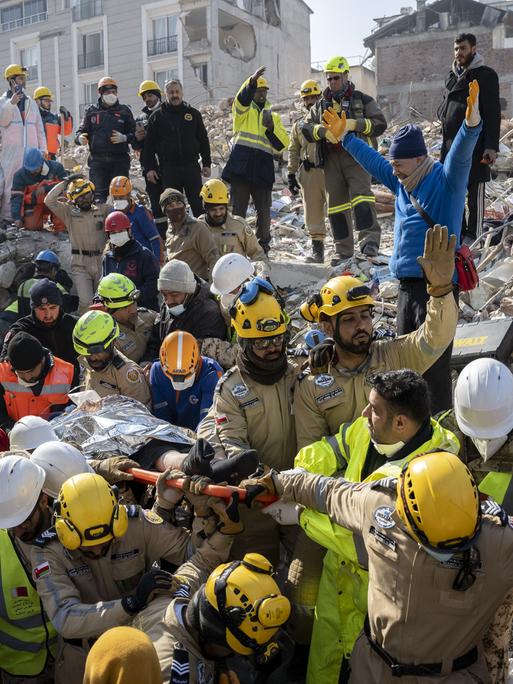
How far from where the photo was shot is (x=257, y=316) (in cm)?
435

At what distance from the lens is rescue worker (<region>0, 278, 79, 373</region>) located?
699 centimetres

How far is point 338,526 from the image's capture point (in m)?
3.38

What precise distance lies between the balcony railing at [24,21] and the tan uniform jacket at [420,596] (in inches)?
1565

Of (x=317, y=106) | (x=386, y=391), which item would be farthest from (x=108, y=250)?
(x=386, y=391)

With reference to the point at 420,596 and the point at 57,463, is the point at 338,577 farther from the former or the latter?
the point at 57,463

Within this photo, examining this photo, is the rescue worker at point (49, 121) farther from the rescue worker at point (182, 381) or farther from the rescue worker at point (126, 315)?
the rescue worker at point (182, 381)

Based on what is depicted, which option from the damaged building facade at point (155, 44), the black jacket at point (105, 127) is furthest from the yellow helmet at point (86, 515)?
the damaged building facade at point (155, 44)

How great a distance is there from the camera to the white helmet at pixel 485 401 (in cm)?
339

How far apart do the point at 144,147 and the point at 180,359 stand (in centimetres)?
522

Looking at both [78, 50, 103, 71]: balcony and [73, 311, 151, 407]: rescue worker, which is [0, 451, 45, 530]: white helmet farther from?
[78, 50, 103, 71]: balcony

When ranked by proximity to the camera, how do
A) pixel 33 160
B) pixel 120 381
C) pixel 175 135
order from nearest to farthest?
pixel 120 381 < pixel 175 135 < pixel 33 160

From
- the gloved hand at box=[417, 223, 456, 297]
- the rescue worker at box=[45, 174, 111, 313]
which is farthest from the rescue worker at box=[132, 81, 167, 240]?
the gloved hand at box=[417, 223, 456, 297]

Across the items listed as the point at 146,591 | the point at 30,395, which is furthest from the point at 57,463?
the point at 30,395

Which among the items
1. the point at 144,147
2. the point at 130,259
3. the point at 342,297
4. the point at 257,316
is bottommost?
the point at 257,316
